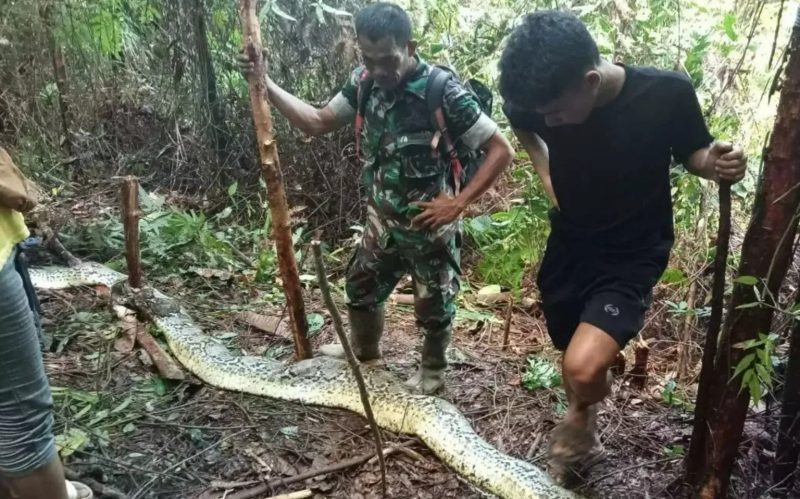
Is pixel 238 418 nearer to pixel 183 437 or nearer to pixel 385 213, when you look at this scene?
pixel 183 437

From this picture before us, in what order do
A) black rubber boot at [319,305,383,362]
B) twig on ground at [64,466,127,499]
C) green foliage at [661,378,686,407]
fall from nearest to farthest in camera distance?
twig on ground at [64,466,127,499]
green foliage at [661,378,686,407]
black rubber boot at [319,305,383,362]

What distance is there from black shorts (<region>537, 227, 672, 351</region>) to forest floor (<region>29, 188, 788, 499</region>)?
2.64ft

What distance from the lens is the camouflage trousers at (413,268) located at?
11.2 feet

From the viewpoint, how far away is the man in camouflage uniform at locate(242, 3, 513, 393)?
3.13 metres

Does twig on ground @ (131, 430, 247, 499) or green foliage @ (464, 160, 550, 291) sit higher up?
green foliage @ (464, 160, 550, 291)

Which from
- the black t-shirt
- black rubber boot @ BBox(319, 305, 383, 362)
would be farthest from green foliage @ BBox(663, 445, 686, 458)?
black rubber boot @ BBox(319, 305, 383, 362)

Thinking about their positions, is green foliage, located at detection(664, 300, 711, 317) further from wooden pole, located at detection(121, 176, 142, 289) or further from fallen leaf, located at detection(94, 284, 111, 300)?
fallen leaf, located at detection(94, 284, 111, 300)

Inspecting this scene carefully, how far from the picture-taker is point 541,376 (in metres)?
3.92

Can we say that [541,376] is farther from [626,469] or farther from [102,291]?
[102,291]

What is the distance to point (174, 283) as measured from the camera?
17.5ft

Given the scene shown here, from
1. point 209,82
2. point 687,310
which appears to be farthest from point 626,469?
point 209,82

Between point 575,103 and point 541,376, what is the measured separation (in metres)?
1.96

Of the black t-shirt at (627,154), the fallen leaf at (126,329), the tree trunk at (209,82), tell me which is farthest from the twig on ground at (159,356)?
the tree trunk at (209,82)

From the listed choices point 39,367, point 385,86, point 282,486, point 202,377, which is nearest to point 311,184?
point 202,377
